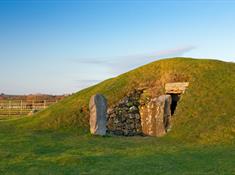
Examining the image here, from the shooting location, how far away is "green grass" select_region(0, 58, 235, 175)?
1462cm

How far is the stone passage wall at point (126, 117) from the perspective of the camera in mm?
27328

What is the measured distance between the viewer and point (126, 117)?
28125mm

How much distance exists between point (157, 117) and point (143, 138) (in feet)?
6.73

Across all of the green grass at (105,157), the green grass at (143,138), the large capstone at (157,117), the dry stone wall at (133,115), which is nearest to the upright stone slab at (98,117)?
the dry stone wall at (133,115)

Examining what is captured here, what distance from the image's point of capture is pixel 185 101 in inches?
1043

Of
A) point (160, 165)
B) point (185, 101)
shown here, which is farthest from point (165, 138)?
point (160, 165)

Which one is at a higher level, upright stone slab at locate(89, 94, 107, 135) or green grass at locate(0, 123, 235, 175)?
upright stone slab at locate(89, 94, 107, 135)

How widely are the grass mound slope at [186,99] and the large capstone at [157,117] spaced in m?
0.71

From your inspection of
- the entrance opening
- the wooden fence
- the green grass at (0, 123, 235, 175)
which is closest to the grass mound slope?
the entrance opening

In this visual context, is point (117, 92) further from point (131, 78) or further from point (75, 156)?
point (75, 156)

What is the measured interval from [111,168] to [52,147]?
5.60 meters

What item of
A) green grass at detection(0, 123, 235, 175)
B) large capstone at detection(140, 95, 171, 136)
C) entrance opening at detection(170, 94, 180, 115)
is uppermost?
entrance opening at detection(170, 94, 180, 115)

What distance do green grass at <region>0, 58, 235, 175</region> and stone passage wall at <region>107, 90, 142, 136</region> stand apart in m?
0.76

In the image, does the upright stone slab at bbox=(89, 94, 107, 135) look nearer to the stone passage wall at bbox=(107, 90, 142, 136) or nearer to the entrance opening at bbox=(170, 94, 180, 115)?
the stone passage wall at bbox=(107, 90, 142, 136)
